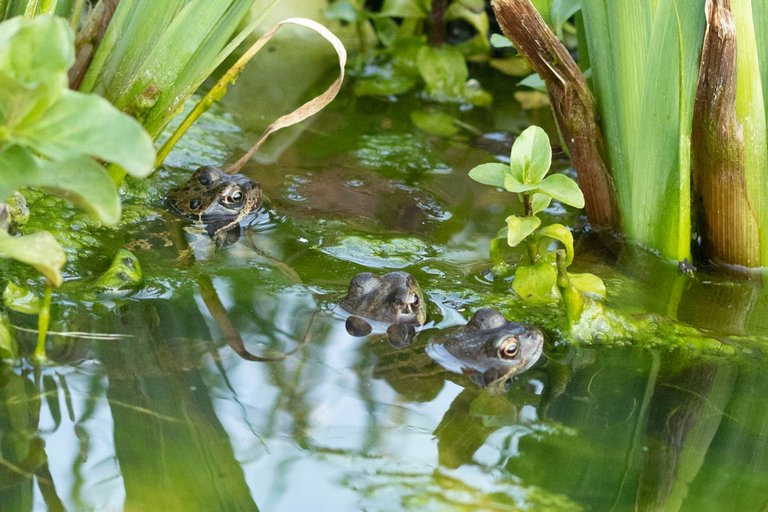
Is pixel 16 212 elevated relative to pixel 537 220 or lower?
lower

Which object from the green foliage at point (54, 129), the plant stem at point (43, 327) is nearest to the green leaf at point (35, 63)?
the green foliage at point (54, 129)

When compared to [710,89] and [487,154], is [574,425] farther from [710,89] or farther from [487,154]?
[487,154]

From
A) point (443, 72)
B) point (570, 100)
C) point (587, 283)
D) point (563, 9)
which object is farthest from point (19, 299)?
point (443, 72)

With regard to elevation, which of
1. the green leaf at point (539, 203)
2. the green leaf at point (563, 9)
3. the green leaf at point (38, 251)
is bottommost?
the green leaf at point (38, 251)

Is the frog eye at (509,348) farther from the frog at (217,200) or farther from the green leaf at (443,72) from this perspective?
the green leaf at (443,72)

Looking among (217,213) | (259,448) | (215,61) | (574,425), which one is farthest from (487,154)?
(259,448)

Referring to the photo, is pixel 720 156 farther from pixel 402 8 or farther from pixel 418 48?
pixel 402 8
